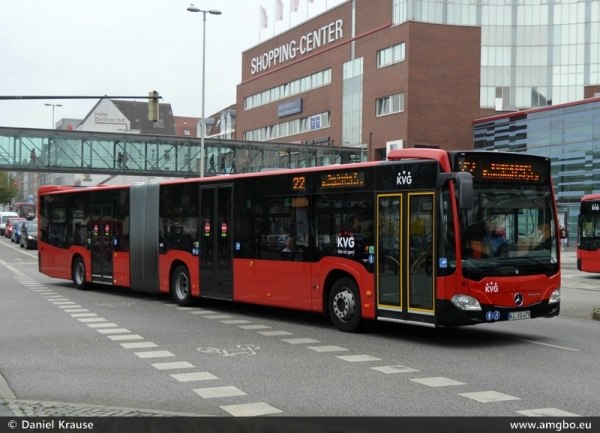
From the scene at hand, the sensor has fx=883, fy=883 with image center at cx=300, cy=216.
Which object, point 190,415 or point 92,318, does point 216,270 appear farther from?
point 190,415

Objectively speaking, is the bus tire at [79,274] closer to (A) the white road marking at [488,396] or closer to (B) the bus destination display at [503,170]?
(B) the bus destination display at [503,170]

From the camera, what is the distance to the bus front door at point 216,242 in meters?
17.2

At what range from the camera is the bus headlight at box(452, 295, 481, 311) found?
39.7 ft

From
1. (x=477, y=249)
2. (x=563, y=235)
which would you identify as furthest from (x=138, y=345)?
(x=563, y=235)

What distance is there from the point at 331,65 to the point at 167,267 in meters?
59.2

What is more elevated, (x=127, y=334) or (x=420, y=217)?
(x=420, y=217)

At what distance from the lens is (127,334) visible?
13.8 meters

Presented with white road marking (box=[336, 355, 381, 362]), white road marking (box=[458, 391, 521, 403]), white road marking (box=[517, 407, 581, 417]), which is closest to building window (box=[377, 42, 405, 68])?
white road marking (box=[336, 355, 381, 362])

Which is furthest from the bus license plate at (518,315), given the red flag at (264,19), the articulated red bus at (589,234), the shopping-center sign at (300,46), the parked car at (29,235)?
the red flag at (264,19)

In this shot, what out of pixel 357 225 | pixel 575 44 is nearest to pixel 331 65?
pixel 575 44

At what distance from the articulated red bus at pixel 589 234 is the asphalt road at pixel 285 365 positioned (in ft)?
42.7

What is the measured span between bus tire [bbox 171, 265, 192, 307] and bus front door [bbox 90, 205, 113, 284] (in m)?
3.52

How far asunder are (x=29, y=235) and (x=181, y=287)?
37387mm

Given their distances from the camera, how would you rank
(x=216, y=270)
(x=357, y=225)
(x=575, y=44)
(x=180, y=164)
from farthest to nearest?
(x=575, y=44)
(x=180, y=164)
(x=216, y=270)
(x=357, y=225)
